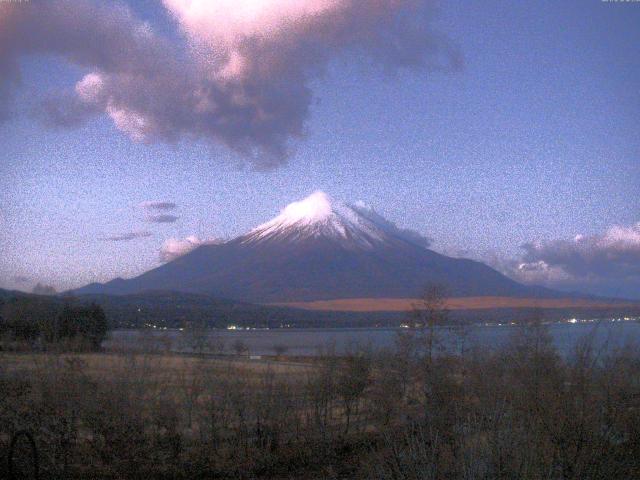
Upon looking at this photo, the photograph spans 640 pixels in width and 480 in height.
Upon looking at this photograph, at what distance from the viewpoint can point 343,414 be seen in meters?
15.9

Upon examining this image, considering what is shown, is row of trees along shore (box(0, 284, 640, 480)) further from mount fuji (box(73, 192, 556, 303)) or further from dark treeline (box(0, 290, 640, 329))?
mount fuji (box(73, 192, 556, 303))

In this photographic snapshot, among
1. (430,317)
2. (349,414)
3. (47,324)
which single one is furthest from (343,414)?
(47,324)

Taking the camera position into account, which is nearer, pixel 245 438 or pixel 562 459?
pixel 562 459

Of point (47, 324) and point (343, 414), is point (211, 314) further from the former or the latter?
point (343, 414)

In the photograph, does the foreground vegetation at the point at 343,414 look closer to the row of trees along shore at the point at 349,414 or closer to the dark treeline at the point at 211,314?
the row of trees along shore at the point at 349,414

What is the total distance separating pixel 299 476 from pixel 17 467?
4.77 m

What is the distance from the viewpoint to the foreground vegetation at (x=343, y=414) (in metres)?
7.66

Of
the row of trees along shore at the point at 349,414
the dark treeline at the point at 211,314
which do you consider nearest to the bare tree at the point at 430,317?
the row of trees along shore at the point at 349,414

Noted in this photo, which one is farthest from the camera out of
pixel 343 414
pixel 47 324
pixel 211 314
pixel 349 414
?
pixel 211 314

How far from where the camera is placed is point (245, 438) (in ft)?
44.8

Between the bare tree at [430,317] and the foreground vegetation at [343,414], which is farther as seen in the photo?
the bare tree at [430,317]

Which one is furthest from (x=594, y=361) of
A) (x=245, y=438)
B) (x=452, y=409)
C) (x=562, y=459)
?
(x=245, y=438)

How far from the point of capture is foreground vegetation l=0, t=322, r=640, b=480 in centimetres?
766

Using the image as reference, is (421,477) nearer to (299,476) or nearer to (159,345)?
(299,476)
